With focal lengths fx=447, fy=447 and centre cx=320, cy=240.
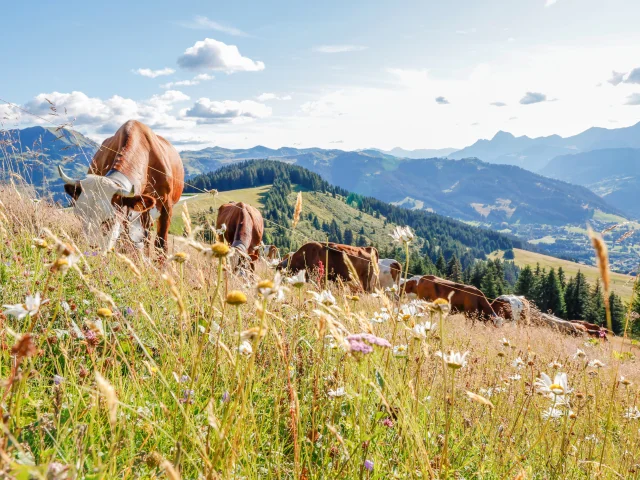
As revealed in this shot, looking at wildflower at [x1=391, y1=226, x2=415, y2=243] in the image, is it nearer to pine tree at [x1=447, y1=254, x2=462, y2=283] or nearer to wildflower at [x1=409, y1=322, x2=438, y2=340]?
wildflower at [x1=409, y1=322, x2=438, y2=340]

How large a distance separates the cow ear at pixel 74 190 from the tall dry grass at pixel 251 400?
14.4 feet

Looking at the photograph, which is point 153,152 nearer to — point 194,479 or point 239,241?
point 239,241

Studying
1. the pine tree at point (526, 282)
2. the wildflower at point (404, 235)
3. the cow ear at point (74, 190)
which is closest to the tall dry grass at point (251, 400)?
the wildflower at point (404, 235)

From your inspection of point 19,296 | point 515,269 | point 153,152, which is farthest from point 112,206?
point 515,269

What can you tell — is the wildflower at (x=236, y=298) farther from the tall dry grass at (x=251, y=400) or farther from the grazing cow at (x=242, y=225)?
the grazing cow at (x=242, y=225)

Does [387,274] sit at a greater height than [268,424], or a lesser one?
lesser

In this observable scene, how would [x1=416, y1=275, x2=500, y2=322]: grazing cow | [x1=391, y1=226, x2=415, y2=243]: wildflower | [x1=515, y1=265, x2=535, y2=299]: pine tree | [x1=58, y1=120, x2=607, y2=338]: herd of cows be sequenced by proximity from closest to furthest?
[x1=391, y1=226, x2=415, y2=243]: wildflower → [x1=58, y1=120, x2=607, y2=338]: herd of cows → [x1=416, y1=275, x2=500, y2=322]: grazing cow → [x1=515, y1=265, x2=535, y2=299]: pine tree

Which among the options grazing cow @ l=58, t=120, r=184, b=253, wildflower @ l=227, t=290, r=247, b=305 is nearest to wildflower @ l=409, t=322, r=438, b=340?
wildflower @ l=227, t=290, r=247, b=305

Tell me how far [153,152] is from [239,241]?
13.9ft

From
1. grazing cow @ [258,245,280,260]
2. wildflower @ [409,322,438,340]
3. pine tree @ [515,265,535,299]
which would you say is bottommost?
pine tree @ [515,265,535,299]

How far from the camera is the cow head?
698 cm

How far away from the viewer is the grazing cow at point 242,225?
46.6 feet

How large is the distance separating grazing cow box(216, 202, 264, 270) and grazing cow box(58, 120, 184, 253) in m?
2.42

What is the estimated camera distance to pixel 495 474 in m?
2.47
